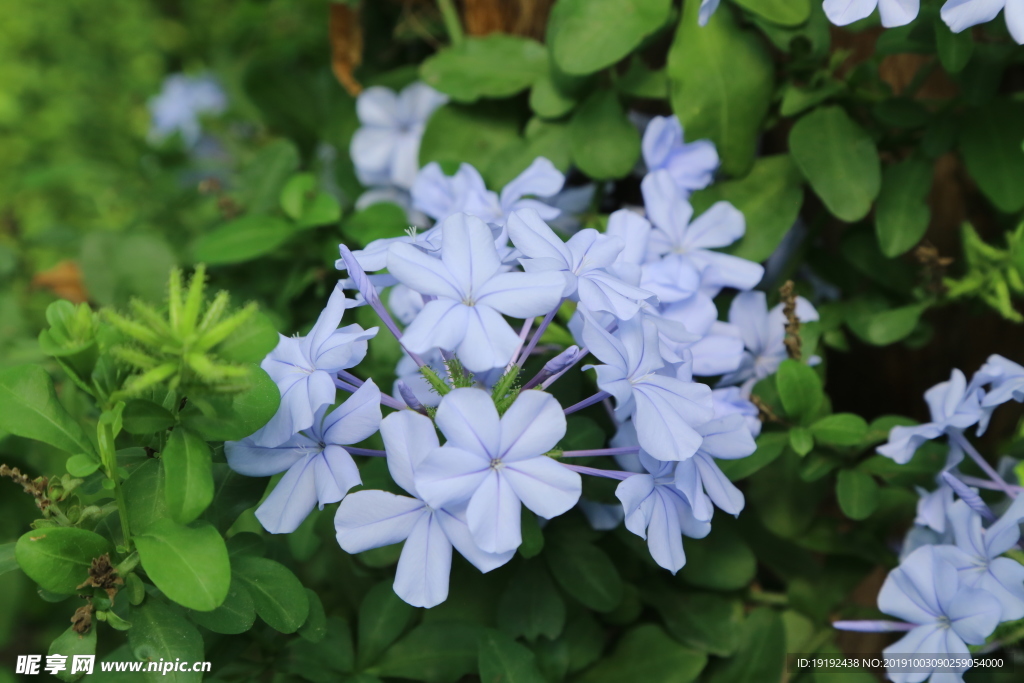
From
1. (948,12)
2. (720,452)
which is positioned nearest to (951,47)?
(948,12)

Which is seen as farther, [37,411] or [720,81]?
[720,81]

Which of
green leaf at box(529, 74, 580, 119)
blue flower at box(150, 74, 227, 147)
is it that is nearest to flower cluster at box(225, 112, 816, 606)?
green leaf at box(529, 74, 580, 119)

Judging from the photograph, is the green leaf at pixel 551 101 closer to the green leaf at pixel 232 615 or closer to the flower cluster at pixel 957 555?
the flower cluster at pixel 957 555

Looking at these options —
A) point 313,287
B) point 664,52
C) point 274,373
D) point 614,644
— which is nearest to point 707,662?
point 614,644

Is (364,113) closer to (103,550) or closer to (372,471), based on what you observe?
(372,471)

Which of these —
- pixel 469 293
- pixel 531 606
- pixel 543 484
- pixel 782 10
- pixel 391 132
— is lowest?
pixel 531 606

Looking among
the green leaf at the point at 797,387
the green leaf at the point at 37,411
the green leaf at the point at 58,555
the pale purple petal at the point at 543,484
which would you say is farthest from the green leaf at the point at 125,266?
the green leaf at the point at 797,387

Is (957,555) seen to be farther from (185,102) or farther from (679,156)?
(185,102)
